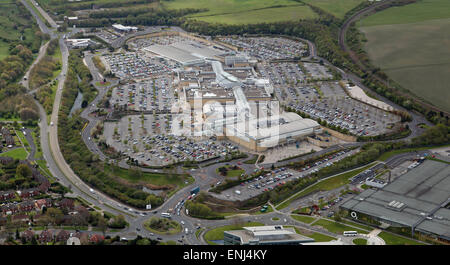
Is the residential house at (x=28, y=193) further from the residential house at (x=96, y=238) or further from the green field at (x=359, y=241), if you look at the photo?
the green field at (x=359, y=241)

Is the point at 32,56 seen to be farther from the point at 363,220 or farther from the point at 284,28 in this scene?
the point at 363,220

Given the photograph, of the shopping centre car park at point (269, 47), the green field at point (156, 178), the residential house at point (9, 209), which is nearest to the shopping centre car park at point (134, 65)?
the shopping centre car park at point (269, 47)

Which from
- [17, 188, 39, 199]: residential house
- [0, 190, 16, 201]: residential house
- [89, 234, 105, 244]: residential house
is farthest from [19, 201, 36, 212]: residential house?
[89, 234, 105, 244]: residential house

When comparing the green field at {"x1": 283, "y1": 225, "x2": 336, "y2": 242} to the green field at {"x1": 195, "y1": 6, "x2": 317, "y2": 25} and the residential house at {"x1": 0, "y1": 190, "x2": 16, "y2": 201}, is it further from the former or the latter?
the green field at {"x1": 195, "y1": 6, "x2": 317, "y2": 25}

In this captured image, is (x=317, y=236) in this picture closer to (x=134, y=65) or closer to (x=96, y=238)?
(x=96, y=238)

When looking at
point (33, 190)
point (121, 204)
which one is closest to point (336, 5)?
point (121, 204)
